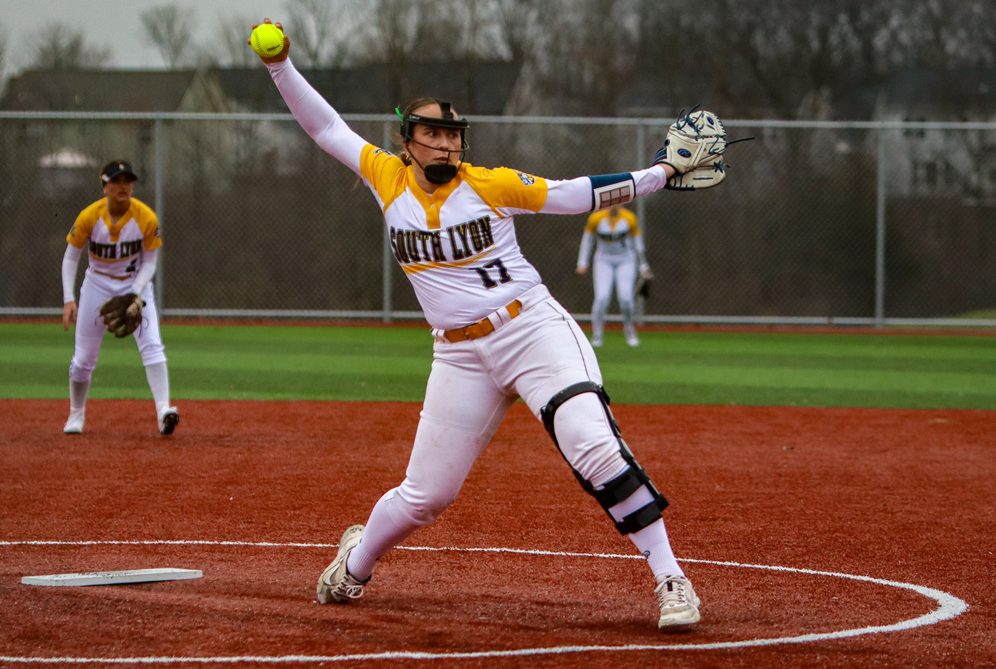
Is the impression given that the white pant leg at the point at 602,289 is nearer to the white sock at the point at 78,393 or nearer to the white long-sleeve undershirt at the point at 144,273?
the white long-sleeve undershirt at the point at 144,273

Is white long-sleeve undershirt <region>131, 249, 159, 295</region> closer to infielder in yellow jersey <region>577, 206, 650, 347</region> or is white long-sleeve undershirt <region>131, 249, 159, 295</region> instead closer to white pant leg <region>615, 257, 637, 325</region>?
infielder in yellow jersey <region>577, 206, 650, 347</region>

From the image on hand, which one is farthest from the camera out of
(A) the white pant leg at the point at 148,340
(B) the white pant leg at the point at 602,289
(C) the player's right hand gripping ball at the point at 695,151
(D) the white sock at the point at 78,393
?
(B) the white pant leg at the point at 602,289

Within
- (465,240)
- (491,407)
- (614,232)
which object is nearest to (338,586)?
(491,407)

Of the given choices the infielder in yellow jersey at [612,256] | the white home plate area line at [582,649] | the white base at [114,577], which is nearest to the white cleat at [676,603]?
the white home plate area line at [582,649]

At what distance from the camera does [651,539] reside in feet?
13.7

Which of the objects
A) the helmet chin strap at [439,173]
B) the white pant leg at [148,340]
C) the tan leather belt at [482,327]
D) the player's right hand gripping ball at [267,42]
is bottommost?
the white pant leg at [148,340]

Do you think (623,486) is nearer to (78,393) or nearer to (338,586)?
(338,586)

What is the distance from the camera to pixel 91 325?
9.05m

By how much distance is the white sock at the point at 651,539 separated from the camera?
412 cm

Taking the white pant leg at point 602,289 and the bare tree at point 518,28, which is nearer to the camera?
the white pant leg at point 602,289

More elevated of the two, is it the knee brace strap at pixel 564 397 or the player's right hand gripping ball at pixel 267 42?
the player's right hand gripping ball at pixel 267 42

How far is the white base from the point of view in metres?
4.70

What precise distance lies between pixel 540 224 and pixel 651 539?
55.4 ft

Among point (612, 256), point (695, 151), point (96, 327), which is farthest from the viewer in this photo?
point (612, 256)
